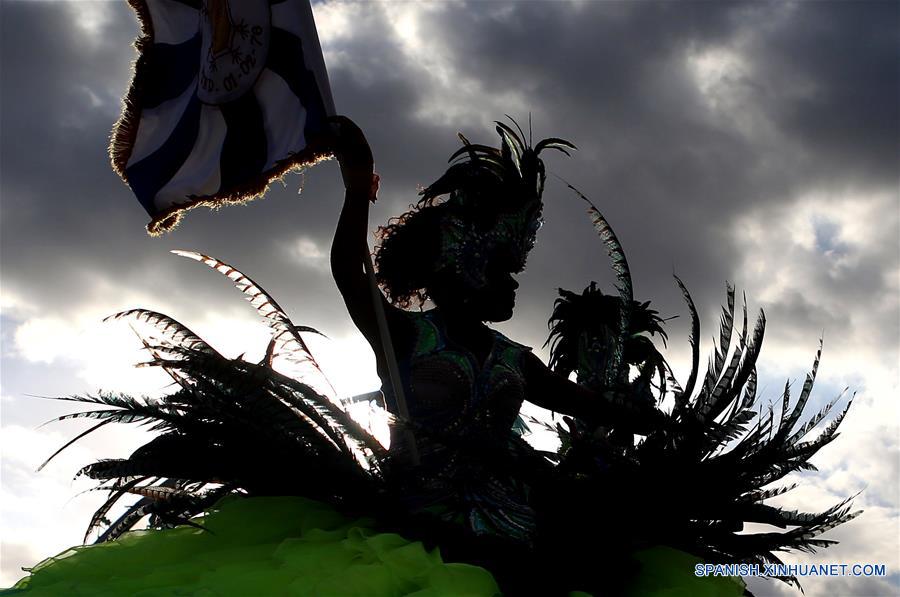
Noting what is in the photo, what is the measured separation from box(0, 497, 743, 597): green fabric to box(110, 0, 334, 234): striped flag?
1560 millimetres

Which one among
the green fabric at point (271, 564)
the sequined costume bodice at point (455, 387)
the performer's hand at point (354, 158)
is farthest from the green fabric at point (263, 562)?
the performer's hand at point (354, 158)

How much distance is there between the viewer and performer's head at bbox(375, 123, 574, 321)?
3.56m

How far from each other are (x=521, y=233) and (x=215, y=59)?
1.65 metres

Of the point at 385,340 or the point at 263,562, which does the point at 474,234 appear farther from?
the point at 263,562

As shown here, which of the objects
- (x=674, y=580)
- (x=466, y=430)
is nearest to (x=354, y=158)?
(x=466, y=430)

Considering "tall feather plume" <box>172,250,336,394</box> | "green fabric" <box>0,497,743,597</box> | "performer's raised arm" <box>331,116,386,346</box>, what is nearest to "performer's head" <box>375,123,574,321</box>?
"performer's raised arm" <box>331,116,386,346</box>

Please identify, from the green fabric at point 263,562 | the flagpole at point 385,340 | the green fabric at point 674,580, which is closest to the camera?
the green fabric at point 263,562

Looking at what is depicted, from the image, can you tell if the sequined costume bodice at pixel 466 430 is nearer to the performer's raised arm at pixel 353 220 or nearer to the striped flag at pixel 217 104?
the performer's raised arm at pixel 353 220

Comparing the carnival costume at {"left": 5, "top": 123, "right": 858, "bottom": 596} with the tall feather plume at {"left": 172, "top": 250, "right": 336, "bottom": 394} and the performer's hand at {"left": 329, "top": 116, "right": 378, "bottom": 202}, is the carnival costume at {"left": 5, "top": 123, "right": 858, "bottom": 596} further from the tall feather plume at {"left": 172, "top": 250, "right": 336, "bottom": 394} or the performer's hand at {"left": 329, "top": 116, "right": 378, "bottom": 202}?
the performer's hand at {"left": 329, "top": 116, "right": 378, "bottom": 202}

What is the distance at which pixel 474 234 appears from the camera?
3555 mm

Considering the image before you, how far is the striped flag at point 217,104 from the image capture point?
11.9 feet

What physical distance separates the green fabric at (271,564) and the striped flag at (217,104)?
156 centimetres

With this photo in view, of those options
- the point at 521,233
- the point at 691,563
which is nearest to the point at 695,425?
the point at 691,563

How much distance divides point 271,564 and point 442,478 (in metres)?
0.79
